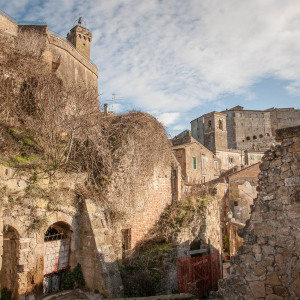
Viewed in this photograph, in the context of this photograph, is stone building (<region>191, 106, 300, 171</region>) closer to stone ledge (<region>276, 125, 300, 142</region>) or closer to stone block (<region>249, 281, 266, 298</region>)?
stone ledge (<region>276, 125, 300, 142</region>)

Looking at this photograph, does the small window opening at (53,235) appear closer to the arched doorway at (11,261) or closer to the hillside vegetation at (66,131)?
the arched doorway at (11,261)

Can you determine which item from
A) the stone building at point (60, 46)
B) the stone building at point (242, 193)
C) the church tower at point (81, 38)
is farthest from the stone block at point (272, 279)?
the church tower at point (81, 38)

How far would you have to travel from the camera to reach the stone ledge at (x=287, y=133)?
16.7 ft

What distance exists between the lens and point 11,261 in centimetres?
754

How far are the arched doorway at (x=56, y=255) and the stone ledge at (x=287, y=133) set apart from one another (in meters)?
7.13

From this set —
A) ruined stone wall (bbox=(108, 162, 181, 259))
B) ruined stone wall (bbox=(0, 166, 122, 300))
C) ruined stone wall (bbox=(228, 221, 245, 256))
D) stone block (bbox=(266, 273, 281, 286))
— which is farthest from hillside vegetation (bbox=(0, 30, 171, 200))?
ruined stone wall (bbox=(228, 221, 245, 256))

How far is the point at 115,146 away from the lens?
37.5ft

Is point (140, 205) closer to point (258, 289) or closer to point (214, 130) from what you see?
point (258, 289)

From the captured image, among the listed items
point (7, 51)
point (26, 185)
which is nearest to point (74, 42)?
point (7, 51)

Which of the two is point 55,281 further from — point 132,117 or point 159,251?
point 132,117

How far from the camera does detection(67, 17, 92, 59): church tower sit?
2652 centimetres

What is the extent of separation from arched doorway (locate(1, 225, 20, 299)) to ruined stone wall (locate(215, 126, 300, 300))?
5.47m

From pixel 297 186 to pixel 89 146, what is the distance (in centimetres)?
785

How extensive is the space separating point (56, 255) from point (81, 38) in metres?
23.7
